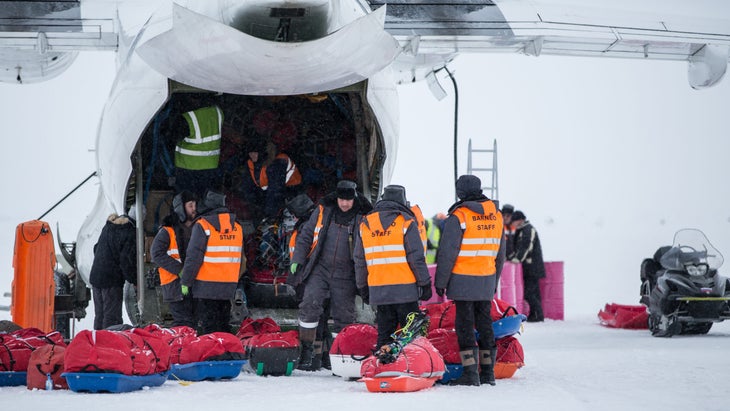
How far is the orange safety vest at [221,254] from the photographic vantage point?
8.87 metres

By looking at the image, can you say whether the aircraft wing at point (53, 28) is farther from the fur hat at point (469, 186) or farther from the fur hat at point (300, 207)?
the fur hat at point (469, 186)

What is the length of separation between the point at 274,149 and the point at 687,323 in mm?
5182

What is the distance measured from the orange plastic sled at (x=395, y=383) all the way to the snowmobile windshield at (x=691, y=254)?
588 cm

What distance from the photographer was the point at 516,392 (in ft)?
22.9

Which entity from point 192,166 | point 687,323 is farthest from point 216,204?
point 687,323

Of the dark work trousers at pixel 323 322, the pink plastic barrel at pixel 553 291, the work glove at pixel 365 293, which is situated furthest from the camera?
the pink plastic barrel at pixel 553 291

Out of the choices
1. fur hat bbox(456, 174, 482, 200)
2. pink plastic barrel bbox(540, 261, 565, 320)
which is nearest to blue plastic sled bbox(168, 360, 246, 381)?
fur hat bbox(456, 174, 482, 200)

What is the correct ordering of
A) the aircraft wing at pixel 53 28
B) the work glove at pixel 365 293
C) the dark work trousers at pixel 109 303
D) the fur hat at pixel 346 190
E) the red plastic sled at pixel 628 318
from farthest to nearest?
the red plastic sled at pixel 628 318, the aircraft wing at pixel 53 28, the dark work trousers at pixel 109 303, the fur hat at pixel 346 190, the work glove at pixel 365 293

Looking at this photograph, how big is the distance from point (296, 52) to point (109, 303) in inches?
157

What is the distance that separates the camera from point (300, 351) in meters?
8.62

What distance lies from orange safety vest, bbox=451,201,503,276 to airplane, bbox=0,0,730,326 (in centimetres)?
158

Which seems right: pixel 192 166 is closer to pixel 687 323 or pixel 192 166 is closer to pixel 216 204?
pixel 216 204

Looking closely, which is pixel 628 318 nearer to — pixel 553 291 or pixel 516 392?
pixel 553 291

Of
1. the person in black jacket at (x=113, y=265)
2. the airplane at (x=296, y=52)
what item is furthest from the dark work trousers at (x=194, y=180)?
the person in black jacket at (x=113, y=265)
